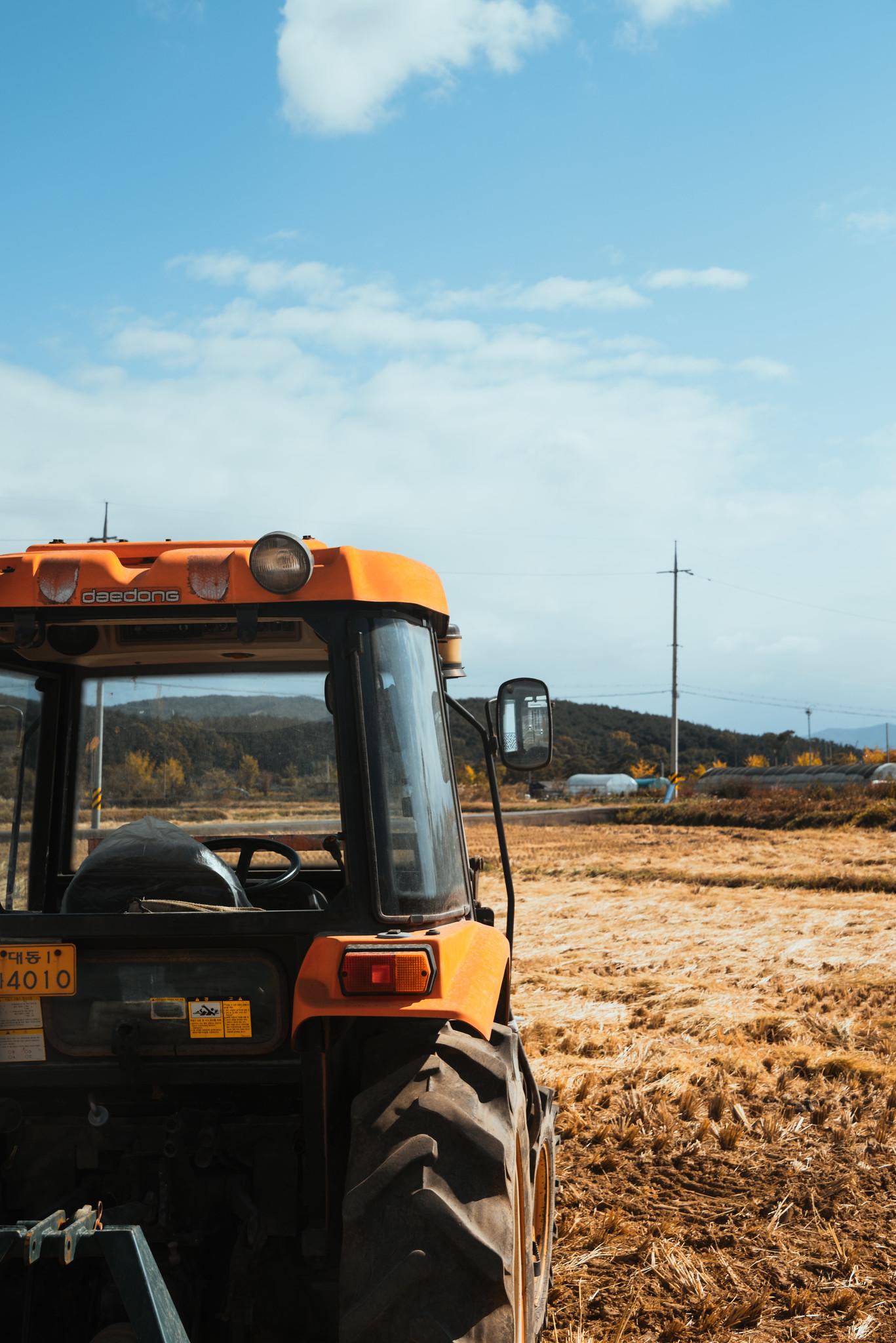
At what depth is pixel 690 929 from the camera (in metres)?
12.6

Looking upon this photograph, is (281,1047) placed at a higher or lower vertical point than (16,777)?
lower

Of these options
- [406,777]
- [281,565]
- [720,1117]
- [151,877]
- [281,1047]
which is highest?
[281,565]

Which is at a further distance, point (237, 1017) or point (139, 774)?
point (139, 774)

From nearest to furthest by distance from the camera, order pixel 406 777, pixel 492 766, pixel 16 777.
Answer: pixel 406 777, pixel 16 777, pixel 492 766

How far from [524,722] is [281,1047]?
4.98 feet

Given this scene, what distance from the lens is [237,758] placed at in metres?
3.90

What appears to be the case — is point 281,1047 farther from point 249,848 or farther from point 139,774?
point 139,774

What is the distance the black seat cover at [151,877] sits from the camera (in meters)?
3.17

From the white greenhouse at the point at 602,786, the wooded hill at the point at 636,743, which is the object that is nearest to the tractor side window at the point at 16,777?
the white greenhouse at the point at 602,786

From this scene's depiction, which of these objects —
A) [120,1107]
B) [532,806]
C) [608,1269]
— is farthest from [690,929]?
[532,806]

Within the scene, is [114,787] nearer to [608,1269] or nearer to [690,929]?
[608,1269]

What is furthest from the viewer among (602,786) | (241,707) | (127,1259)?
(602,786)

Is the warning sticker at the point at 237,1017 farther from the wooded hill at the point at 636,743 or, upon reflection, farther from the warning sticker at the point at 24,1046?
the wooded hill at the point at 636,743

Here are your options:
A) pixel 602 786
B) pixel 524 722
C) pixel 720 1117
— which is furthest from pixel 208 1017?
pixel 602 786
